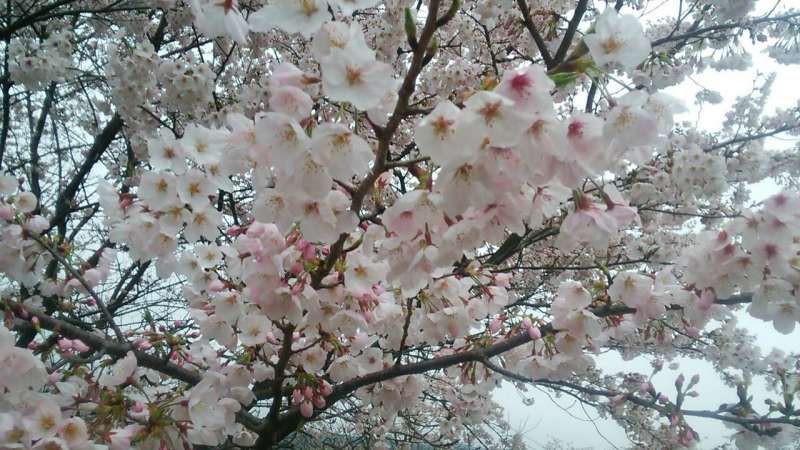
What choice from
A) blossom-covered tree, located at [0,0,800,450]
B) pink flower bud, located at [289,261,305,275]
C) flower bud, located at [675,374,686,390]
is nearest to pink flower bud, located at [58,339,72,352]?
blossom-covered tree, located at [0,0,800,450]

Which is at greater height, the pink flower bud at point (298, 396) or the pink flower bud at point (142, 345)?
the pink flower bud at point (298, 396)

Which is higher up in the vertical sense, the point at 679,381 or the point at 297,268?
the point at 679,381

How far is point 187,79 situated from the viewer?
12.0ft

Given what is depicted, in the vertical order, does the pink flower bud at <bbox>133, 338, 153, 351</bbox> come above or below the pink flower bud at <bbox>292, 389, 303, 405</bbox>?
below

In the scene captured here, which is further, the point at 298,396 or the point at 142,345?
the point at 298,396

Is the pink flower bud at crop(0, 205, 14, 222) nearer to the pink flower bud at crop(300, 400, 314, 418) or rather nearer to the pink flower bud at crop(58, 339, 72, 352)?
the pink flower bud at crop(58, 339, 72, 352)

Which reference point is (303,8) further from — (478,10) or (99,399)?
(478,10)

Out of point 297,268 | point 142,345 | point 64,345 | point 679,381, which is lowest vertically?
point 64,345

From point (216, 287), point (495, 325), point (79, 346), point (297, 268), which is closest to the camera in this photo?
point (297, 268)

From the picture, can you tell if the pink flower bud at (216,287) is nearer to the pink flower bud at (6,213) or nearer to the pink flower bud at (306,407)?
the pink flower bud at (306,407)

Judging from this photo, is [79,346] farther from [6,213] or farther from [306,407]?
[306,407]

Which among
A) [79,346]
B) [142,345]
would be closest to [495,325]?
[142,345]

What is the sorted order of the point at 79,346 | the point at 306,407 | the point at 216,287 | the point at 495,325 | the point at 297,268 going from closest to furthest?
the point at 297,268 < the point at 216,287 < the point at 79,346 < the point at 306,407 < the point at 495,325

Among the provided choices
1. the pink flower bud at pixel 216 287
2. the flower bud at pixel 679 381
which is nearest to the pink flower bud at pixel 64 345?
the pink flower bud at pixel 216 287
